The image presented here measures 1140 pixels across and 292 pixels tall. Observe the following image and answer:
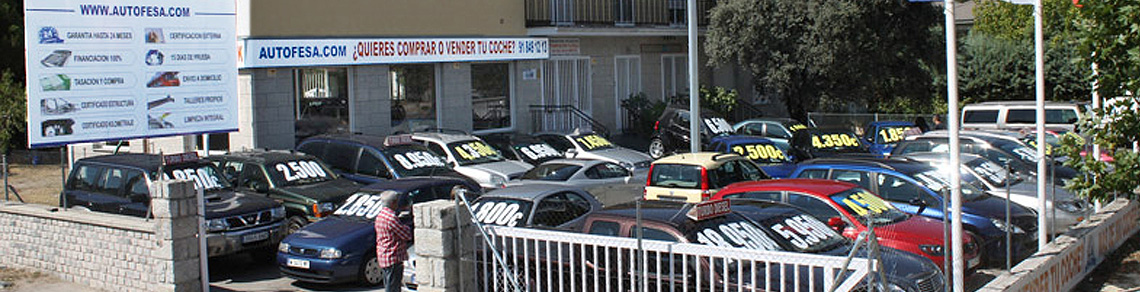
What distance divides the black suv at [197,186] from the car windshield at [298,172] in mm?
779

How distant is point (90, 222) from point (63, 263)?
112 cm

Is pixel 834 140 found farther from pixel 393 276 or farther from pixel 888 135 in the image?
pixel 393 276

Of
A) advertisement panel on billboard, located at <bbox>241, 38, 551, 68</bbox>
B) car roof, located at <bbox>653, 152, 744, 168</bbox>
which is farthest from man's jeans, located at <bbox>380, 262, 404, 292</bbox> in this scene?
advertisement panel on billboard, located at <bbox>241, 38, 551, 68</bbox>

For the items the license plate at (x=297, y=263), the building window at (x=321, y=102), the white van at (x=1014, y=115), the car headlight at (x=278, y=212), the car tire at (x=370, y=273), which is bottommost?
the car tire at (x=370, y=273)

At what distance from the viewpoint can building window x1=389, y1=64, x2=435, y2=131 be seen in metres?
25.5

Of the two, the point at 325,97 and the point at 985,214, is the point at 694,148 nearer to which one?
the point at 985,214

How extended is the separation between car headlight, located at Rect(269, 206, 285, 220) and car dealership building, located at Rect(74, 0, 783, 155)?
5.64 meters

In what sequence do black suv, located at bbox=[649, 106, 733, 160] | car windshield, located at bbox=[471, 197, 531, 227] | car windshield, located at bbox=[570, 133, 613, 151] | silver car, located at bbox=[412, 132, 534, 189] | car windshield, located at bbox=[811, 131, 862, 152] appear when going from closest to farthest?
car windshield, located at bbox=[471, 197, 531, 227] < silver car, located at bbox=[412, 132, 534, 189] < car windshield, located at bbox=[570, 133, 613, 151] < car windshield, located at bbox=[811, 131, 862, 152] < black suv, located at bbox=[649, 106, 733, 160]

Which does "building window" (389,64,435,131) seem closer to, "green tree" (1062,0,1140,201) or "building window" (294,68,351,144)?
"building window" (294,68,351,144)

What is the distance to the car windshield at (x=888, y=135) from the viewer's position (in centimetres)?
2334

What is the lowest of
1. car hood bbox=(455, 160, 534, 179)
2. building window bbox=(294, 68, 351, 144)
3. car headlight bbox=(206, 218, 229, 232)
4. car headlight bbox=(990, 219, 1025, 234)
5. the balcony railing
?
car headlight bbox=(990, 219, 1025, 234)

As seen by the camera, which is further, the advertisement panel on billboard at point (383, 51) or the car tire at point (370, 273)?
the advertisement panel on billboard at point (383, 51)

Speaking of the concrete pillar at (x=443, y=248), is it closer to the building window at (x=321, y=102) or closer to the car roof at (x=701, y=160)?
the car roof at (x=701, y=160)

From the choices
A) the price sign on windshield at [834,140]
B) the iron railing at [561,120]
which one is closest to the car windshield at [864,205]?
the price sign on windshield at [834,140]
